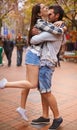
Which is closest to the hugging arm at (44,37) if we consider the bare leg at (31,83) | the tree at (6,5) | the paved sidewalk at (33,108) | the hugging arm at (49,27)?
the hugging arm at (49,27)

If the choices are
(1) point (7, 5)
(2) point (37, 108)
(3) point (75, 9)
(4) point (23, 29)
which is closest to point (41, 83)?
(2) point (37, 108)

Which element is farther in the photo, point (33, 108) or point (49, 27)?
point (33, 108)

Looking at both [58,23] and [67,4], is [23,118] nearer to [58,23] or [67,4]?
[58,23]

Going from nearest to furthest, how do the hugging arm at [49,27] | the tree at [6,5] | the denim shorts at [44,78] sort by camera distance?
1. the hugging arm at [49,27]
2. the denim shorts at [44,78]
3. the tree at [6,5]

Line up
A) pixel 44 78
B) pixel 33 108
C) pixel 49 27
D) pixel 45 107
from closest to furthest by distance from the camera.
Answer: pixel 49 27
pixel 44 78
pixel 45 107
pixel 33 108

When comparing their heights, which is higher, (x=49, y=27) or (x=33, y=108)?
(x=49, y=27)

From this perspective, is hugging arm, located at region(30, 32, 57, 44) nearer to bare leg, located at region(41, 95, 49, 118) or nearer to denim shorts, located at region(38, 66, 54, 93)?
denim shorts, located at region(38, 66, 54, 93)

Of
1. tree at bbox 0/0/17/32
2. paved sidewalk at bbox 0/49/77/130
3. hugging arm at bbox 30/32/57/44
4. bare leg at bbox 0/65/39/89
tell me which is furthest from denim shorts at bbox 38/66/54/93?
tree at bbox 0/0/17/32

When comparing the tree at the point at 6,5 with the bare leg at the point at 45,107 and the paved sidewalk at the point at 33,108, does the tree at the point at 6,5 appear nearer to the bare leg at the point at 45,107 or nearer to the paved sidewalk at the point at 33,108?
the paved sidewalk at the point at 33,108

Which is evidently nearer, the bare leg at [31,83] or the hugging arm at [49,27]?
the hugging arm at [49,27]

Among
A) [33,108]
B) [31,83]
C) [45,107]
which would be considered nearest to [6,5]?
[33,108]

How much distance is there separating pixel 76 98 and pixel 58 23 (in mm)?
3165

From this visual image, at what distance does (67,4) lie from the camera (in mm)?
23672

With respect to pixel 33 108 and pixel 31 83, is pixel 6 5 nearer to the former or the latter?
pixel 33 108
